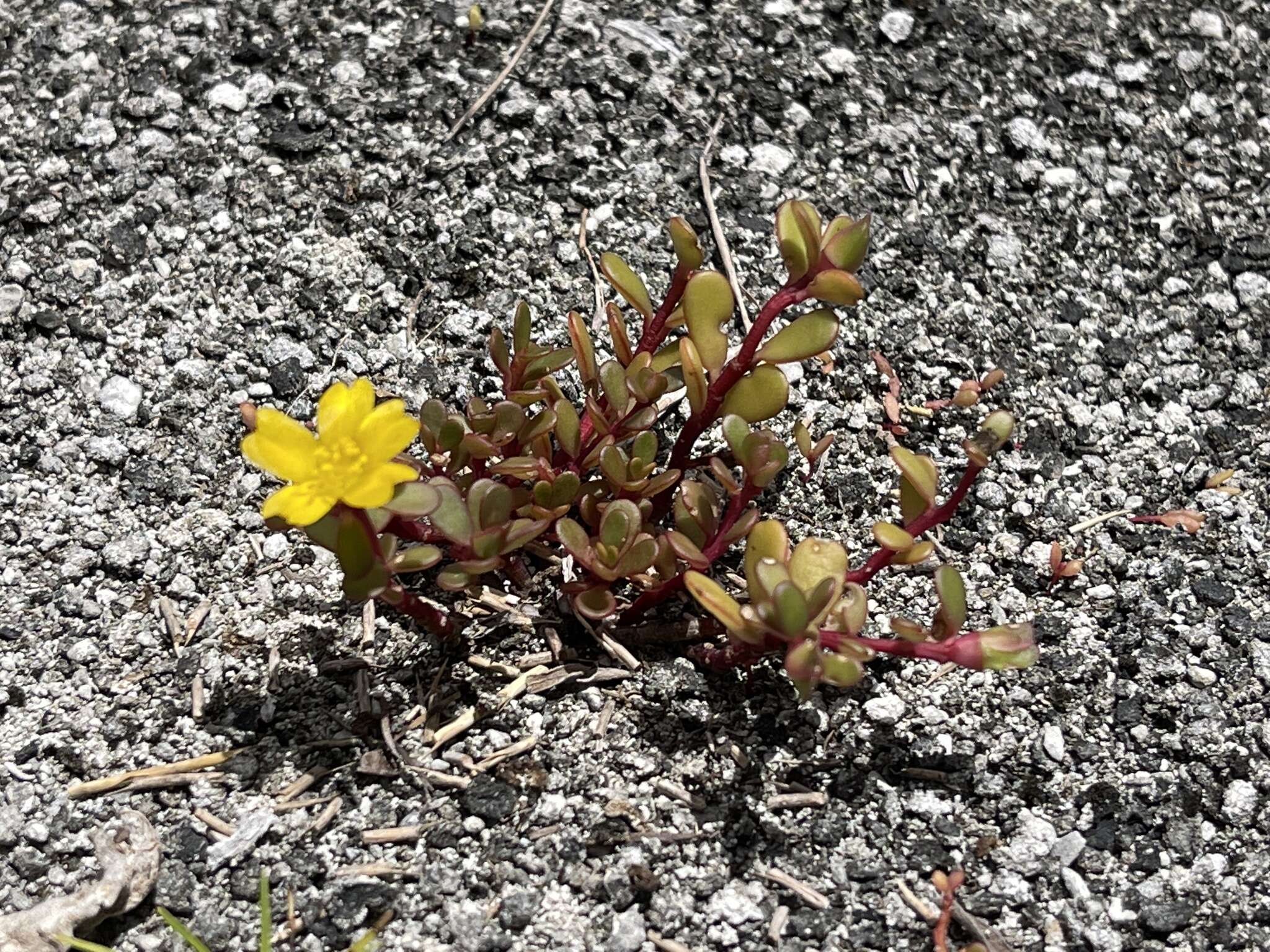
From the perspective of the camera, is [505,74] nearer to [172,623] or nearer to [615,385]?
[615,385]

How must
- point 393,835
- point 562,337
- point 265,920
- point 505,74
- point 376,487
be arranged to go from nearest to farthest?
point 376,487
point 265,920
point 393,835
point 562,337
point 505,74

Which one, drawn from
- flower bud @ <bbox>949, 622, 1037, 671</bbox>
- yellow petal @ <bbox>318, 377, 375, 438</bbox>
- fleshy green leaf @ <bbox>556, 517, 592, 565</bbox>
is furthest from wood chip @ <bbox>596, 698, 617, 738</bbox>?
yellow petal @ <bbox>318, 377, 375, 438</bbox>

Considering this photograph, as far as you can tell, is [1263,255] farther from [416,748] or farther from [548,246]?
[416,748]

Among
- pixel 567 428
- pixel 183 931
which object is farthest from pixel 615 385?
pixel 183 931

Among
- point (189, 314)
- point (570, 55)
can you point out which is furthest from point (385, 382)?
point (570, 55)

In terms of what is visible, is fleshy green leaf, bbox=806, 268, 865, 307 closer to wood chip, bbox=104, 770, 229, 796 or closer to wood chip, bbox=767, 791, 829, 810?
wood chip, bbox=767, 791, 829, 810
